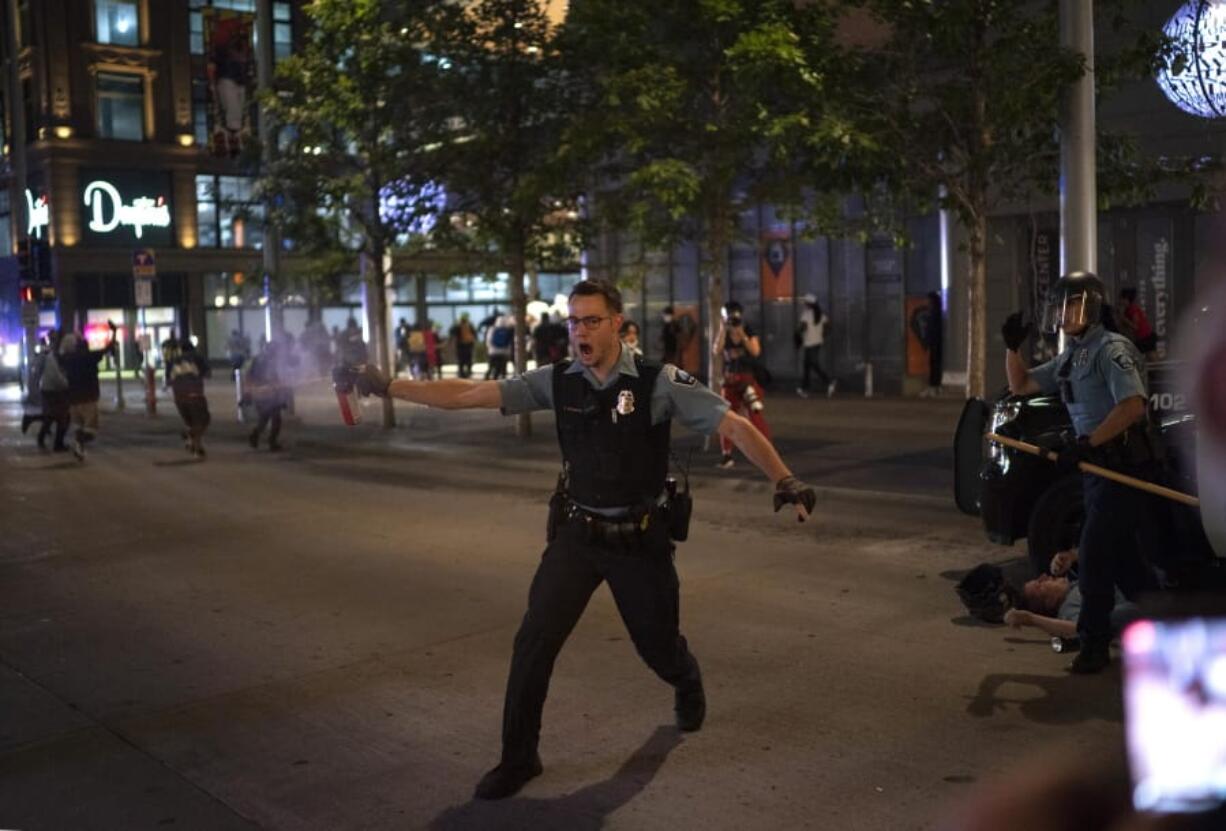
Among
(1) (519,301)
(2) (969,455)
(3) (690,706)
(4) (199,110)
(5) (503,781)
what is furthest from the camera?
(4) (199,110)

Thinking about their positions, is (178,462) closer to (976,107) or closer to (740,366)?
(740,366)

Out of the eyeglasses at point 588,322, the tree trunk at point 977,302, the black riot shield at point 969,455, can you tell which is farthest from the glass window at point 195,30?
the eyeglasses at point 588,322

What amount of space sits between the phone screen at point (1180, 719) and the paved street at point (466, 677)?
590 mm

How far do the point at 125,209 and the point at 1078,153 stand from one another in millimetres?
48959

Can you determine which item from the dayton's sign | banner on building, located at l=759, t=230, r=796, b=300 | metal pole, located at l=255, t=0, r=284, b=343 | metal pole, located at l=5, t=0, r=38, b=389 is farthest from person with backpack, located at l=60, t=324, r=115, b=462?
the dayton's sign

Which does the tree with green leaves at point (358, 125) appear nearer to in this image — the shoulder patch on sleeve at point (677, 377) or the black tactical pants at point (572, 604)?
the shoulder patch on sleeve at point (677, 377)

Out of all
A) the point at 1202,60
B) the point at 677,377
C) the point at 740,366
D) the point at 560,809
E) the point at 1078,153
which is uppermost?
the point at 1202,60

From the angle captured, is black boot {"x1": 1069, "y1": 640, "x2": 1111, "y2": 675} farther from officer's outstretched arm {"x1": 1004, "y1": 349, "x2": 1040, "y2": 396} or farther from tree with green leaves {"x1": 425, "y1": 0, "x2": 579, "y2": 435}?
tree with green leaves {"x1": 425, "y1": 0, "x2": 579, "y2": 435}

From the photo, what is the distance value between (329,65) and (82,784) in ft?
52.6

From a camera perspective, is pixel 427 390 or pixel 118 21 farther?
pixel 118 21

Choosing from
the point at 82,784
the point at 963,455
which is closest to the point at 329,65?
the point at 963,455

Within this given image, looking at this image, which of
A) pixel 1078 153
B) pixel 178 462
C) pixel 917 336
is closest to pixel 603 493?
pixel 1078 153

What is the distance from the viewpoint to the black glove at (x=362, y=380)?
5.16 metres

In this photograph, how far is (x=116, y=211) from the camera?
53.5m
